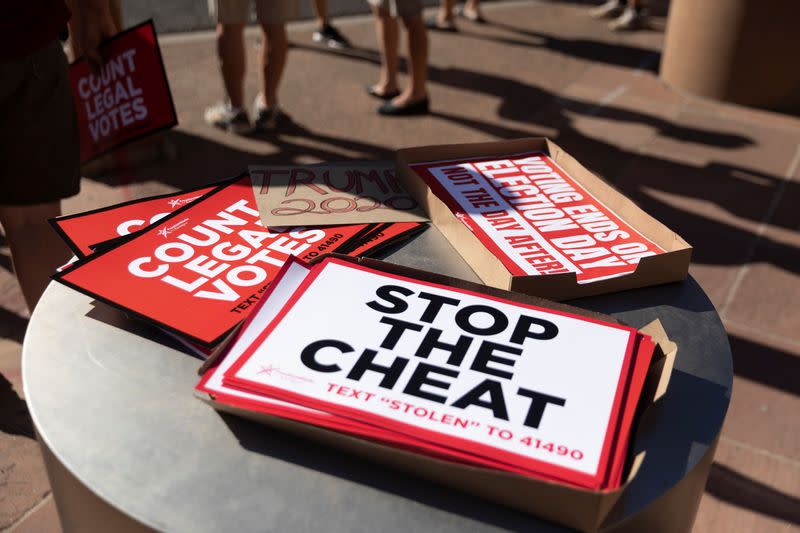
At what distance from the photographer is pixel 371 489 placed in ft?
2.86

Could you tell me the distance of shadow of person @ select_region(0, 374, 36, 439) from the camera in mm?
2051

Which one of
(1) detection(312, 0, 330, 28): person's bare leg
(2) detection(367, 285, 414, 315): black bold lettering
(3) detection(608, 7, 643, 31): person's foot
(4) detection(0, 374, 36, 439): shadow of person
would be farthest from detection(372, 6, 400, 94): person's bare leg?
(2) detection(367, 285, 414, 315): black bold lettering

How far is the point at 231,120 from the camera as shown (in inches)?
154

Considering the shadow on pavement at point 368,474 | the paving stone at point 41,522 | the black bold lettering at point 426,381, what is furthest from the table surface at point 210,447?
the paving stone at point 41,522

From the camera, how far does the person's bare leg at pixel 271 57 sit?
3711 millimetres

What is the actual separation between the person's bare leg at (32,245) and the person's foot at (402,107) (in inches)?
92.0

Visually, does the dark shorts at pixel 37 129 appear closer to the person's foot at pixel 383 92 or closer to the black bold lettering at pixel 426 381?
the black bold lettering at pixel 426 381

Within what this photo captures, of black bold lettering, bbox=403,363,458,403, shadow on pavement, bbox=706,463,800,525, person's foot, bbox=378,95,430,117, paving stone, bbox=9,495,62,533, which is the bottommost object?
shadow on pavement, bbox=706,463,800,525

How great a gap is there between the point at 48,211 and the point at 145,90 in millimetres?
667

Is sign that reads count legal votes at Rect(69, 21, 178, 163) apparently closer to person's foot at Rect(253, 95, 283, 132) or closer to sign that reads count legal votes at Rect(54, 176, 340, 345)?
sign that reads count legal votes at Rect(54, 176, 340, 345)

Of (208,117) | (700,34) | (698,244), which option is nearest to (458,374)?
(698,244)

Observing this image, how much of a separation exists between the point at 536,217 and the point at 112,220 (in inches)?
31.0

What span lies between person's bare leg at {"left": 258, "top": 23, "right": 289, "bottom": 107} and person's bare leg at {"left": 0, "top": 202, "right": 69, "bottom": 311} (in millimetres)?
1853

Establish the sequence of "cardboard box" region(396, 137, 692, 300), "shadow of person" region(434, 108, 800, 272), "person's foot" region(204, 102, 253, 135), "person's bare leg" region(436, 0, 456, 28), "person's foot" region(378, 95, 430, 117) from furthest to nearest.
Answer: "person's bare leg" region(436, 0, 456, 28), "person's foot" region(378, 95, 430, 117), "person's foot" region(204, 102, 253, 135), "shadow of person" region(434, 108, 800, 272), "cardboard box" region(396, 137, 692, 300)
